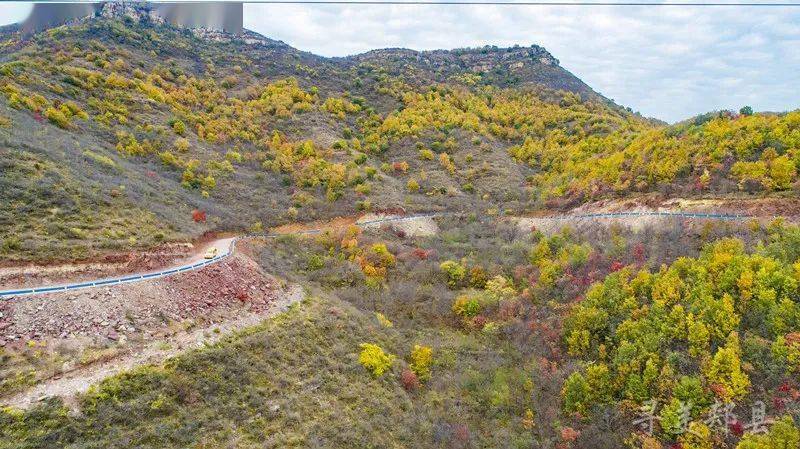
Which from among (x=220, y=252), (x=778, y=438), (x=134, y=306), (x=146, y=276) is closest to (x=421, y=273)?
(x=220, y=252)

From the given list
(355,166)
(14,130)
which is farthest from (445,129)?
(14,130)

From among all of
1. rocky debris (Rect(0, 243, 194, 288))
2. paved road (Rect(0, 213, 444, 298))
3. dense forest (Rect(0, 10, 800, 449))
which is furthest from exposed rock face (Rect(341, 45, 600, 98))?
rocky debris (Rect(0, 243, 194, 288))

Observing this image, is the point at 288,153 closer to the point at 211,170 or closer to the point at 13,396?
the point at 211,170

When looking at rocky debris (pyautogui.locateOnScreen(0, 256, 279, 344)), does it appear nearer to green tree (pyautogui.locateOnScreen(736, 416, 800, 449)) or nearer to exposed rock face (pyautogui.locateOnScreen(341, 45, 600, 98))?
green tree (pyautogui.locateOnScreen(736, 416, 800, 449))

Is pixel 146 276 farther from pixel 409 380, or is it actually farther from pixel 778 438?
pixel 778 438

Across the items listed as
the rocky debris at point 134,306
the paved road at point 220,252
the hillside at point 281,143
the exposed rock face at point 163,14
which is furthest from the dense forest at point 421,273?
the exposed rock face at point 163,14
